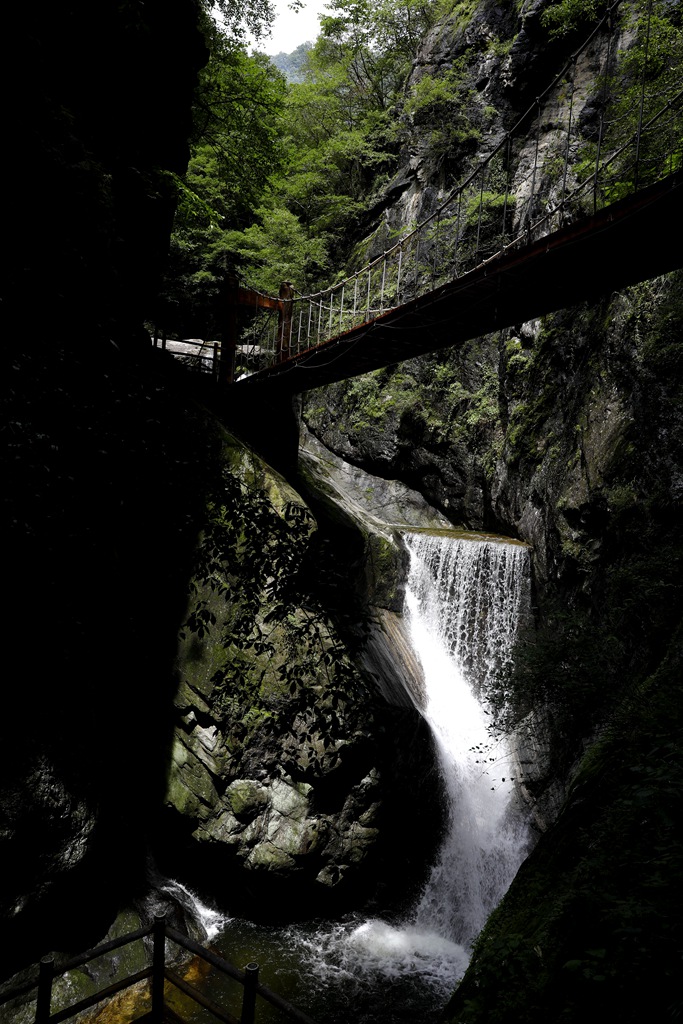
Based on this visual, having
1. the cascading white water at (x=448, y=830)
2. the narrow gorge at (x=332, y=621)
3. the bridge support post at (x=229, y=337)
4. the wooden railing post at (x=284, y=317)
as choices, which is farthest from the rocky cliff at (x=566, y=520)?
the bridge support post at (x=229, y=337)

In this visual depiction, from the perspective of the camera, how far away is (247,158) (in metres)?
10.3

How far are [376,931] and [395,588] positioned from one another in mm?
5039

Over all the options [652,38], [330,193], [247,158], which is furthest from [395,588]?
[330,193]

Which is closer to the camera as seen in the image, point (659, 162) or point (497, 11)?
point (659, 162)

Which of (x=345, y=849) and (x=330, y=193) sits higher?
(x=330, y=193)

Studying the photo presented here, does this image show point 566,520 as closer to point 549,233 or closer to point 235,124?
point 549,233

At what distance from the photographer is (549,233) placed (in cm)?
813

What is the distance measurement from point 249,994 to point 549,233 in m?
8.70

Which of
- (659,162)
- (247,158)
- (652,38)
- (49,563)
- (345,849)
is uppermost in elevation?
(652,38)

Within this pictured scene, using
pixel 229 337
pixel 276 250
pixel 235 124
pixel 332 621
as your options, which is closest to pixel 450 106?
pixel 276 250

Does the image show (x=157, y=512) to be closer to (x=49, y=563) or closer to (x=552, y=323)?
(x=49, y=563)

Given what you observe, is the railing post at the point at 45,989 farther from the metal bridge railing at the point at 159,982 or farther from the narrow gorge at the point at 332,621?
the narrow gorge at the point at 332,621

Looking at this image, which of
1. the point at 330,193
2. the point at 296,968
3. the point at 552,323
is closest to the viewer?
the point at 296,968

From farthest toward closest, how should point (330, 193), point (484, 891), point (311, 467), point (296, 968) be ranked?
point (330, 193), point (311, 467), point (484, 891), point (296, 968)
